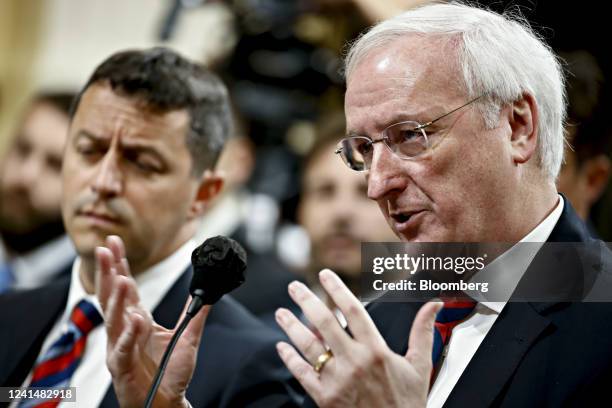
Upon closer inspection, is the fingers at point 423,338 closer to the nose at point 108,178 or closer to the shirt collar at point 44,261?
the nose at point 108,178

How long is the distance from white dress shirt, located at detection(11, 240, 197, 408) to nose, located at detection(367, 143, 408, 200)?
2.59ft

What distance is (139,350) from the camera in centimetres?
191

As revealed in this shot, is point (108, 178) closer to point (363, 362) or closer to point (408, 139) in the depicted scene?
point (408, 139)

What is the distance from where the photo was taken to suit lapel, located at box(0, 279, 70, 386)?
2488 mm

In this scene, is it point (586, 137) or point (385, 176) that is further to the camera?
point (586, 137)

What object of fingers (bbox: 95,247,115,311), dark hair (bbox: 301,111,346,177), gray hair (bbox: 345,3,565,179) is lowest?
→ dark hair (bbox: 301,111,346,177)

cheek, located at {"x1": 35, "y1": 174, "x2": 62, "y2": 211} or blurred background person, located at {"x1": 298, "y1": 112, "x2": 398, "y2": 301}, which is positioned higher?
blurred background person, located at {"x1": 298, "y1": 112, "x2": 398, "y2": 301}

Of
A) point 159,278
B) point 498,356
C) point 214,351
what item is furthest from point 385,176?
point 159,278

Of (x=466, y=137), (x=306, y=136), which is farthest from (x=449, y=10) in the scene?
(x=306, y=136)

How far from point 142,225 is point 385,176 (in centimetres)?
85

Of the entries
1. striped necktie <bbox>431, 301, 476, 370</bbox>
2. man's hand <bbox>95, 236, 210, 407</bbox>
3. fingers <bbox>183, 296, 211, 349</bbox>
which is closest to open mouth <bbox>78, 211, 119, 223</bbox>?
man's hand <bbox>95, 236, 210, 407</bbox>

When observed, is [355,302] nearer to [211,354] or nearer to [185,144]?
[211,354]

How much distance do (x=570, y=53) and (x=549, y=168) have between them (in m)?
0.87

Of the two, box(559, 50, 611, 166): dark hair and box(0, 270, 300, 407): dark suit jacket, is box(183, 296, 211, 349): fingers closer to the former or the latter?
box(0, 270, 300, 407): dark suit jacket
